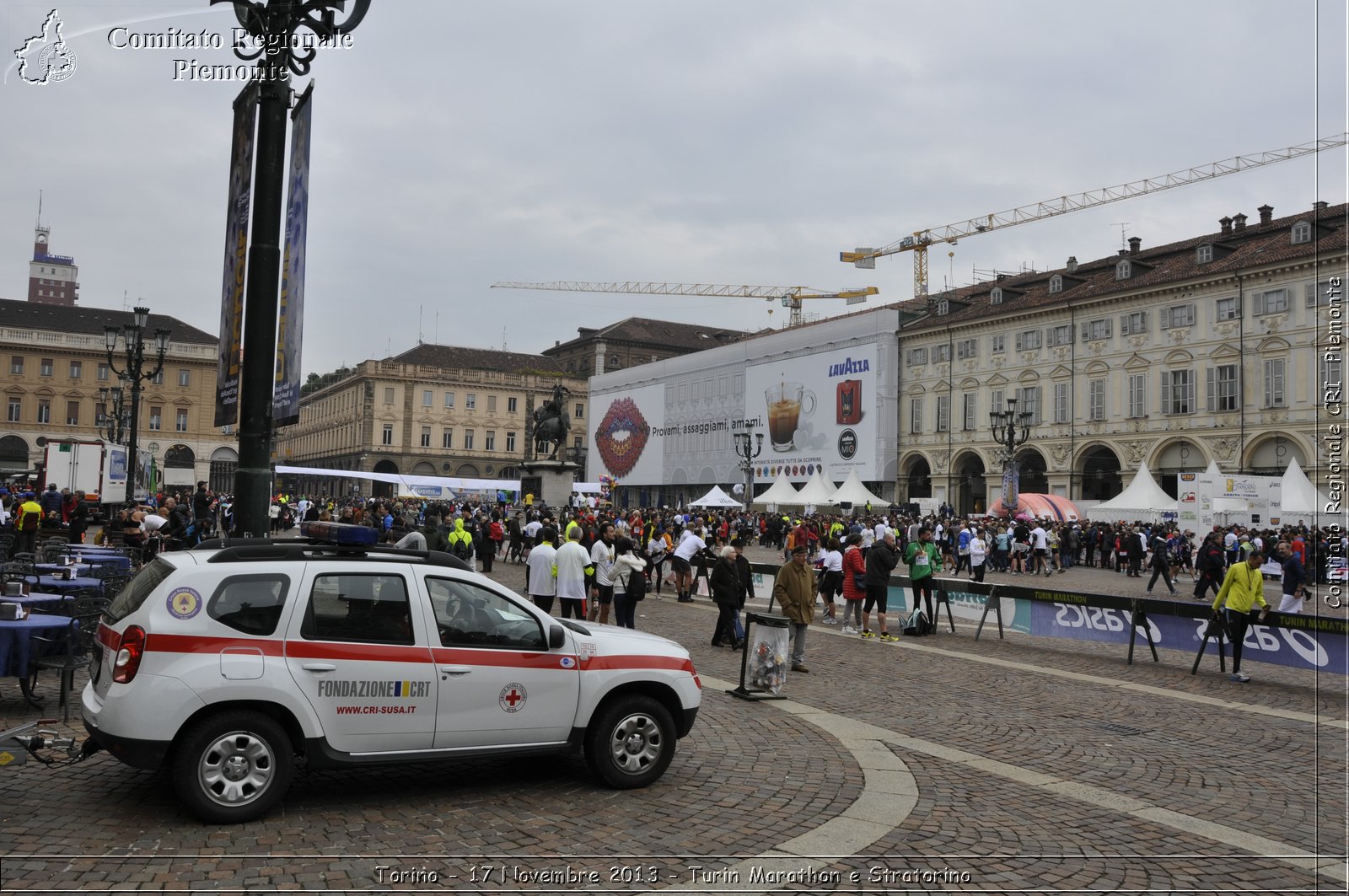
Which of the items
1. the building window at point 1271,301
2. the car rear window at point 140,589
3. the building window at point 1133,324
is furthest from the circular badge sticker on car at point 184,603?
the building window at point 1133,324

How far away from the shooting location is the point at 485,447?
99.9 m

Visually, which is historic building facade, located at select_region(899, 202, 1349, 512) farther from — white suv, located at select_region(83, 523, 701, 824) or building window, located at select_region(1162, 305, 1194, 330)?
white suv, located at select_region(83, 523, 701, 824)

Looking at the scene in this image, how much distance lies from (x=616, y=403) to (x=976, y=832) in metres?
80.8

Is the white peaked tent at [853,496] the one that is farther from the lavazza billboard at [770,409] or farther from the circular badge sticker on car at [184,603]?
the circular badge sticker on car at [184,603]

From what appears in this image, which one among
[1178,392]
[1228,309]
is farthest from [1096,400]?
[1228,309]

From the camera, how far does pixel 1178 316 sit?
157 feet

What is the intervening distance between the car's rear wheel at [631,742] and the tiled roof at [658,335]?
354 ft

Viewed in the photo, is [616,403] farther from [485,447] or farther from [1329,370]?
[1329,370]

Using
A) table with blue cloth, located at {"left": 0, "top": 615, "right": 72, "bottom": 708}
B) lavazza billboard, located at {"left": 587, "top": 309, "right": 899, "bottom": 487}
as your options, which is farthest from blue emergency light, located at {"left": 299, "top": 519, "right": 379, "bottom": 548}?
lavazza billboard, located at {"left": 587, "top": 309, "right": 899, "bottom": 487}

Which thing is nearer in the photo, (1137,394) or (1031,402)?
(1137,394)

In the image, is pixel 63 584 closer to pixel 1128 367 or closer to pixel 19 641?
pixel 19 641

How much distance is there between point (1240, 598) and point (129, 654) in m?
12.2

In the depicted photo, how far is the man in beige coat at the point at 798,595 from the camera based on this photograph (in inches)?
478

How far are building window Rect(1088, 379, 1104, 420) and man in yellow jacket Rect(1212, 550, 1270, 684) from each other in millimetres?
40299
